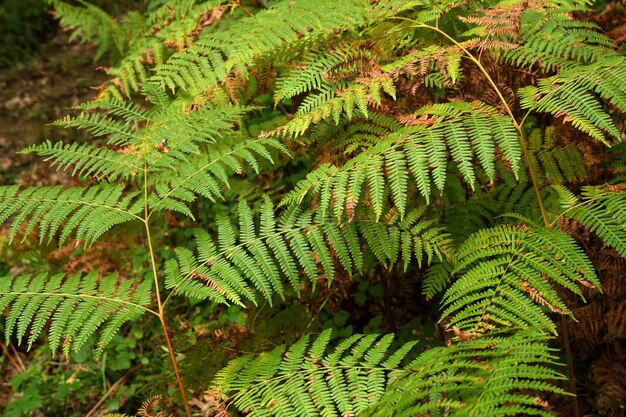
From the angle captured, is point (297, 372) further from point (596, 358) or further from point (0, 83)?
point (0, 83)

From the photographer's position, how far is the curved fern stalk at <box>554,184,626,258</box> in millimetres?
1958

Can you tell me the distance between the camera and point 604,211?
6.75 ft

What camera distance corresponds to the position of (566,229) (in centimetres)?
242

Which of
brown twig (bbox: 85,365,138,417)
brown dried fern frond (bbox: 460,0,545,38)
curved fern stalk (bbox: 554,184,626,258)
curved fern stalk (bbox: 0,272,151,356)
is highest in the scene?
brown dried fern frond (bbox: 460,0,545,38)

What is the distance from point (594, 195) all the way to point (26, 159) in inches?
226

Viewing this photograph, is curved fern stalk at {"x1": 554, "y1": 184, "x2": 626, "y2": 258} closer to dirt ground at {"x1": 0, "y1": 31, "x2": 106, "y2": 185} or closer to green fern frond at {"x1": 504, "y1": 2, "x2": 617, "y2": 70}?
green fern frond at {"x1": 504, "y1": 2, "x2": 617, "y2": 70}

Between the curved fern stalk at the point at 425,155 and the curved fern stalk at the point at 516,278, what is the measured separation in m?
0.26

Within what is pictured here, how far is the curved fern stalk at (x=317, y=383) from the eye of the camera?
6.06ft

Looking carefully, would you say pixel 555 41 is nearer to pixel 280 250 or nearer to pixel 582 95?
pixel 582 95

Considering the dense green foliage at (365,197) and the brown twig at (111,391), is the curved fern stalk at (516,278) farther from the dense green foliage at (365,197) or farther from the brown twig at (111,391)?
the brown twig at (111,391)

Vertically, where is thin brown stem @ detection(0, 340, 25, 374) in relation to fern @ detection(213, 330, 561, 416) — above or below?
below

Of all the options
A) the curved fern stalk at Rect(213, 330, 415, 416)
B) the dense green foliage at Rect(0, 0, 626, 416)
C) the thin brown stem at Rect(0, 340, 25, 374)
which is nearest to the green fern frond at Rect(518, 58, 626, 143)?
the dense green foliage at Rect(0, 0, 626, 416)

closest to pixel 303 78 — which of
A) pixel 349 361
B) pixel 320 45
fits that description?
pixel 320 45

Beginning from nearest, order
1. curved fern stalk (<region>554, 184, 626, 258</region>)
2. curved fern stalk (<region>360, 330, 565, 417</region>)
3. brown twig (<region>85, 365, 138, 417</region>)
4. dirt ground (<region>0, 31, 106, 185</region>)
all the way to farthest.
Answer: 1. curved fern stalk (<region>360, 330, 565, 417</region>)
2. curved fern stalk (<region>554, 184, 626, 258</region>)
3. brown twig (<region>85, 365, 138, 417</region>)
4. dirt ground (<region>0, 31, 106, 185</region>)
